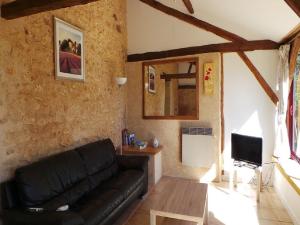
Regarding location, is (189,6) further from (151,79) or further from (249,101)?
(249,101)

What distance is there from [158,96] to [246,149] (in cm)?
190

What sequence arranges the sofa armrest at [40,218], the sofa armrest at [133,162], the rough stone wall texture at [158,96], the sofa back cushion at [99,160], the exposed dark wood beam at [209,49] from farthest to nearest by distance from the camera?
the rough stone wall texture at [158,96] < the exposed dark wood beam at [209,49] < the sofa armrest at [133,162] < the sofa back cushion at [99,160] < the sofa armrest at [40,218]

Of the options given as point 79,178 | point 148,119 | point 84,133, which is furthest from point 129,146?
point 79,178

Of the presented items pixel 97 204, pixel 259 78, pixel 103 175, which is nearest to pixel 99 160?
pixel 103 175

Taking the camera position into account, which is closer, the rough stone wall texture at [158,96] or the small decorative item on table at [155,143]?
the small decorative item on table at [155,143]

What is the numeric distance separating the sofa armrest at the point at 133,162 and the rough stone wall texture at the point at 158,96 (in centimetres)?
123

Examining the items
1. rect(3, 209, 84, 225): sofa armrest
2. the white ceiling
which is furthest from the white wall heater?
rect(3, 209, 84, 225): sofa armrest

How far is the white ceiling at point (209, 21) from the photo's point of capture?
2.73m

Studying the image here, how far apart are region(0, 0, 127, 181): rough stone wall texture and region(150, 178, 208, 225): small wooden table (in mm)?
1407

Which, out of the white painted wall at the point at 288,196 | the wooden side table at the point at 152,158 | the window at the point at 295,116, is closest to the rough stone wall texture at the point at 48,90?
the wooden side table at the point at 152,158

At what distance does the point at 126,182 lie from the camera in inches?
108

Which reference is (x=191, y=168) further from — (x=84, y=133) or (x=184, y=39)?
(x=184, y=39)

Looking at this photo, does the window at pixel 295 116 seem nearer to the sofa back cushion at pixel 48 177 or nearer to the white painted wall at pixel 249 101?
the white painted wall at pixel 249 101

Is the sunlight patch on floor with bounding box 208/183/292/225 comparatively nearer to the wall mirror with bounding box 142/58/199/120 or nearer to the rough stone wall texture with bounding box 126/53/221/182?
the rough stone wall texture with bounding box 126/53/221/182
